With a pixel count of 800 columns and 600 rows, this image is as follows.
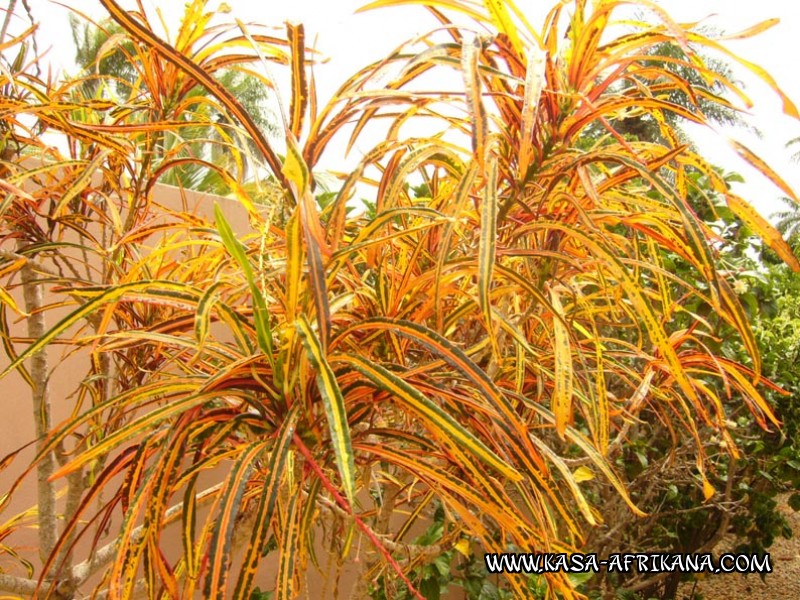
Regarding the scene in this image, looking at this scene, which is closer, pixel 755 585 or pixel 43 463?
pixel 43 463

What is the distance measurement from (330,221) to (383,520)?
19.2 inches

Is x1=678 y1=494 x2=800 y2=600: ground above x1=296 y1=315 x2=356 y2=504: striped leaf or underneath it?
underneath

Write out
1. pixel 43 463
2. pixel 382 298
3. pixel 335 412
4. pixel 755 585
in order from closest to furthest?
1. pixel 335 412
2. pixel 382 298
3. pixel 43 463
4. pixel 755 585

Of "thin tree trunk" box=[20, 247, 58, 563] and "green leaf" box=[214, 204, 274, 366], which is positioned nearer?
"green leaf" box=[214, 204, 274, 366]

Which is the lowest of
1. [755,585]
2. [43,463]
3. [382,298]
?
[755,585]

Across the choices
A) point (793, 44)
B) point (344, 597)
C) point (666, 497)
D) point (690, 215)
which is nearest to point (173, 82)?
point (690, 215)

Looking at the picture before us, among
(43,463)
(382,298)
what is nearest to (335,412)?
(382,298)

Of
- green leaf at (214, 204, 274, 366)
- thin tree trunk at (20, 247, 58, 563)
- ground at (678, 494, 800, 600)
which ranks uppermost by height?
green leaf at (214, 204, 274, 366)

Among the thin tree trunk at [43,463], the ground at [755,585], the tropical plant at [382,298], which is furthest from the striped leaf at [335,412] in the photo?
the ground at [755,585]

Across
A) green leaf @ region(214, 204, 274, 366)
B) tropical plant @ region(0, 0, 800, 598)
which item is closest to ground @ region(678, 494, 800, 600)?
tropical plant @ region(0, 0, 800, 598)

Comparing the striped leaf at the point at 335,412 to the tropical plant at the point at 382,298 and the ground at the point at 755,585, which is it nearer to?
the tropical plant at the point at 382,298

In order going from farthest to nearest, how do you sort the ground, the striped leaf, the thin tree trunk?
the ground < the thin tree trunk < the striped leaf

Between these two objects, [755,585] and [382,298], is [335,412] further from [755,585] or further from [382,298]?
[755,585]

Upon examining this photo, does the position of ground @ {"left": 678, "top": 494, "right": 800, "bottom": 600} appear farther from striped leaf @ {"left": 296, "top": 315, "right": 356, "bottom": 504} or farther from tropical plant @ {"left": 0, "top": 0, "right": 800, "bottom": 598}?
striped leaf @ {"left": 296, "top": 315, "right": 356, "bottom": 504}
